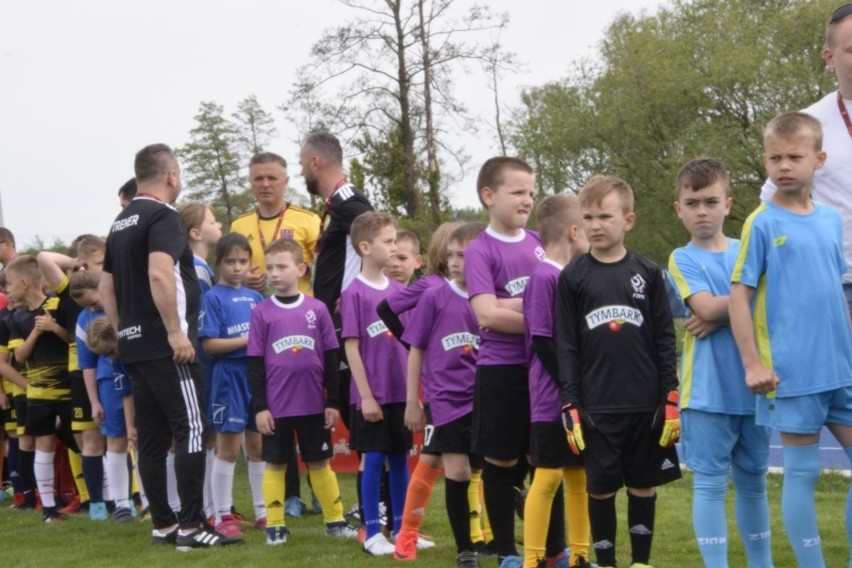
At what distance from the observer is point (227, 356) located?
796 cm

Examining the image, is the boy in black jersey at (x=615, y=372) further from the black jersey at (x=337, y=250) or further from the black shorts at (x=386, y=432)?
the black jersey at (x=337, y=250)

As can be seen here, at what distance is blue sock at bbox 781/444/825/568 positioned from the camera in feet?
15.8

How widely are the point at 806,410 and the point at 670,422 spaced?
1.86ft

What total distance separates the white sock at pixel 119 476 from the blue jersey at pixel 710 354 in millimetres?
5046

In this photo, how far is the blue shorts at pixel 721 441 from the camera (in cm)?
503

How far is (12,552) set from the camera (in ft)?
25.0

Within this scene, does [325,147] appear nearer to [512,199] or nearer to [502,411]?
[512,199]

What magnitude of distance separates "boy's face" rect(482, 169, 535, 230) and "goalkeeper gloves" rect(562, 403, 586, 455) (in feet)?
Answer: 3.60

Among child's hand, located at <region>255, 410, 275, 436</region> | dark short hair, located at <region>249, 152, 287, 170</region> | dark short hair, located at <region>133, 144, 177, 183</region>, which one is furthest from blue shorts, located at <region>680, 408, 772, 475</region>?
dark short hair, located at <region>249, 152, 287, 170</region>

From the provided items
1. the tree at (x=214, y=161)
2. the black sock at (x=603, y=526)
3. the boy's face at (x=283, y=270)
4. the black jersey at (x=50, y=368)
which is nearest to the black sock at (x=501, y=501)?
the black sock at (x=603, y=526)

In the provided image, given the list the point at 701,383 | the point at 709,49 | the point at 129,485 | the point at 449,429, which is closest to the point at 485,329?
the point at 449,429

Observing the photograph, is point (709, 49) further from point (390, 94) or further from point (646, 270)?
point (646, 270)

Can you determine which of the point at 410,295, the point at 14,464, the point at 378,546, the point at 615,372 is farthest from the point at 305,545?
the point at 14,464

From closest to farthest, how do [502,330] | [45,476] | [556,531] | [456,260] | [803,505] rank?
[803,505] < [502,330] < [556,531] < [456,260] < [45,476]
